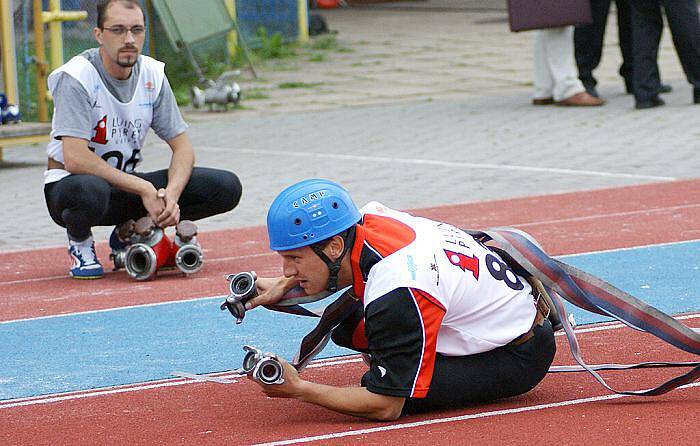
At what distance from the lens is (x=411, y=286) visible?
167 inches

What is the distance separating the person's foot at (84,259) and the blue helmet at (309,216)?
331 centimetres

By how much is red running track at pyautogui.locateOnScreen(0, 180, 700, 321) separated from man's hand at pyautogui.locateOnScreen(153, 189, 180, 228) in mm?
357

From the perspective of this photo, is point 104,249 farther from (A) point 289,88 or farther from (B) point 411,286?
(A) point 289,88

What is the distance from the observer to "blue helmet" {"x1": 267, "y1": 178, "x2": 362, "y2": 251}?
14.3 ft

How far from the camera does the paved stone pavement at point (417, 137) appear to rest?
33.0 ft

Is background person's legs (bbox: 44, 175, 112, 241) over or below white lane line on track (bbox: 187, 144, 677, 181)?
over

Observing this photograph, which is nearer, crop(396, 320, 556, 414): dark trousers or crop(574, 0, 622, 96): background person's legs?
crop(396, 320, 556, 414): dark trousers

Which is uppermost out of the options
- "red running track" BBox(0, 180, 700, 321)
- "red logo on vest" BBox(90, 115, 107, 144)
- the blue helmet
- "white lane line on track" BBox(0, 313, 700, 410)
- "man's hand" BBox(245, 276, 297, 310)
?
the blue helmet

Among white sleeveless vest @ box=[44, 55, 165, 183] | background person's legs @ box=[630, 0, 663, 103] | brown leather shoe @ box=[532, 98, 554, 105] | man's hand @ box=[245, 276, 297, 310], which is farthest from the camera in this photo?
brown leather shoe @ box=[532, 98, 554, 105]

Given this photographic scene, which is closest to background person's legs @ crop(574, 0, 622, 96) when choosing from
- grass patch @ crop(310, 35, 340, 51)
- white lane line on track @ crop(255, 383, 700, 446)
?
grass patch @ crop(310, 35, 340, 51)

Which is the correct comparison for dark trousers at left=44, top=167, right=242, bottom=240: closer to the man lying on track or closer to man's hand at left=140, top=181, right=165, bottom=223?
man's hand at left=140, top=181, right=165, bottom=223

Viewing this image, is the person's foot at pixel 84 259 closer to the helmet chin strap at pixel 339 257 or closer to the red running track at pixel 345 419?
the red running track at pixel 345 419

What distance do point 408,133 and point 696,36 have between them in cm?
283

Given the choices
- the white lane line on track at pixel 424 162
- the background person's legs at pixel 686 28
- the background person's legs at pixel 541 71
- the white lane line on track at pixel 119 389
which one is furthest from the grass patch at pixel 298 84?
the white lane line on track at pixel 119 389
